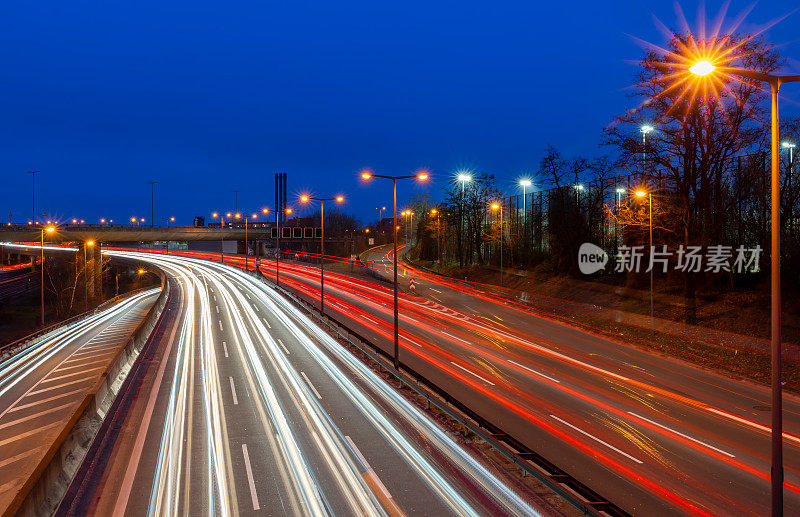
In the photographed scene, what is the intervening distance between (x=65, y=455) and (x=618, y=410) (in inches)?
632

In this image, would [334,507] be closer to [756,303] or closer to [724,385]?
[724,385]

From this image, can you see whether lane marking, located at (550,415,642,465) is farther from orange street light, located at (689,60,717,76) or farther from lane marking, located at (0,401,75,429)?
lane marking, located at (0,401,75,429)

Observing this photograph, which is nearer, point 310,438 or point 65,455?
point 65,455

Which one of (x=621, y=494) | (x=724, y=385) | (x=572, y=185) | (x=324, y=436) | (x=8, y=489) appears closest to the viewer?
(x=621, y=494)

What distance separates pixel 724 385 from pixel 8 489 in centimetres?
2404

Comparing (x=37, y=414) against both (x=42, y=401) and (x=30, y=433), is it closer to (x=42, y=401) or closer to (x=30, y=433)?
(x=42, y=401)

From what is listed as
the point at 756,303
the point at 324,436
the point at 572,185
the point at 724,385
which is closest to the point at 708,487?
the point at 324,436

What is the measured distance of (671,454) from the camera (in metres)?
14.3

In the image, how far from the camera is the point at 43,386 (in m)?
23.9

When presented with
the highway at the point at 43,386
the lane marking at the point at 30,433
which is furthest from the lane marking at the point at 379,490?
the lane marking at the point at 30,433

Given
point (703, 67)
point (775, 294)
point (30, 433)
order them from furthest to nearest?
point (30, 433) < point (775, 294) < point (703, 67)

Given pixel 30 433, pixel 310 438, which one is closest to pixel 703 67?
pixel 310 438

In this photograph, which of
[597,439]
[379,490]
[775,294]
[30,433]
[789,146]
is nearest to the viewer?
[775,294]

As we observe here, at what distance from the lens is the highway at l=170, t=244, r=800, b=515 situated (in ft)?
40.3
